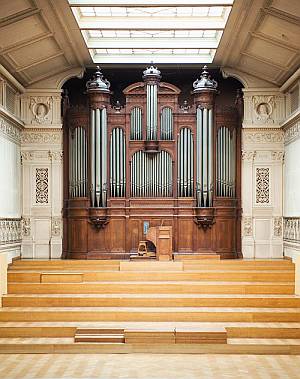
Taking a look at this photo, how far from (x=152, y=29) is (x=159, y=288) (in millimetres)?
4003

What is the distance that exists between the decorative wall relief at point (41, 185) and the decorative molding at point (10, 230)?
592 mm

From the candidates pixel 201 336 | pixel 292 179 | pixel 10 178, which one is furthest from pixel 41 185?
pixel 201 336

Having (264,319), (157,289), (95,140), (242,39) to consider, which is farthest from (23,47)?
(264,319)

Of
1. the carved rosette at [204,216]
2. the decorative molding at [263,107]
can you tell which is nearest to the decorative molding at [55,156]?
the carved rosette at [204,216]

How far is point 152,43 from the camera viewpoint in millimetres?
12508

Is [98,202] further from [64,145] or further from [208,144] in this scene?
[208,144]

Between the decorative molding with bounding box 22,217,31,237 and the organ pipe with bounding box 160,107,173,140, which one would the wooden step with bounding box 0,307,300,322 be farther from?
the organ pipe with bounding box 160,107,173,140

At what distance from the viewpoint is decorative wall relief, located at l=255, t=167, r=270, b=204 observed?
13.3 metres

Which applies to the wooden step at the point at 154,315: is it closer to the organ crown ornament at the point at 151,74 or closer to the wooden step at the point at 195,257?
the wooden step at the point at 195,257

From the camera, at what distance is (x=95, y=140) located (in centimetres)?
1305

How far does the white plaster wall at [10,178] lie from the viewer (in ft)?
38.4

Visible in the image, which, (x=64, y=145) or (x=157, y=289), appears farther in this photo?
(x=64, y=145)

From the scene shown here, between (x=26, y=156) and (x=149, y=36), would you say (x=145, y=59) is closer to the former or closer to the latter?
(x=149, y=36)

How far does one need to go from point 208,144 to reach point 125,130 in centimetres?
153
